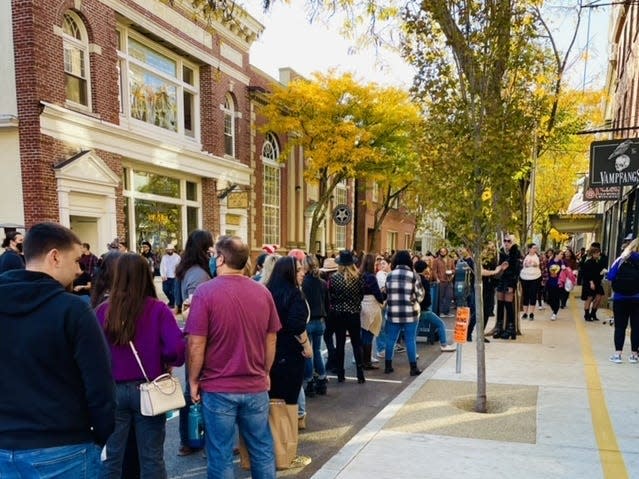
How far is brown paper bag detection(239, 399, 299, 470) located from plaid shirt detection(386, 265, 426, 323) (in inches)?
125

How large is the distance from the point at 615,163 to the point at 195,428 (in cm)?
1153

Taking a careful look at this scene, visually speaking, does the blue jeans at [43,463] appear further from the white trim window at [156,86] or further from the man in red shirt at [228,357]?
the white trim window at [156,86]

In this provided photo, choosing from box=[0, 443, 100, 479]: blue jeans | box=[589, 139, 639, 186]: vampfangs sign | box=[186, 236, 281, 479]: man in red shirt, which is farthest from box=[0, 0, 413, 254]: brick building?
box=[589, 139, 639, 186]: vampfangs sign

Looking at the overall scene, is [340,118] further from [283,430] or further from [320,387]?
[283,430]

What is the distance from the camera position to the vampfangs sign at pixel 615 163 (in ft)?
36.6

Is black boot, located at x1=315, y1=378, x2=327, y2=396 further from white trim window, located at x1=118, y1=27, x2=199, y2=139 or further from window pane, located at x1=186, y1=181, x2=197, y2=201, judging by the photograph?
window pane, located at x1=186, y1=181, x2=197, y2=201

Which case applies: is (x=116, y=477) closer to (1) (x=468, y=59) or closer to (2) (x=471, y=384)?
(2) (x=471, y=384)

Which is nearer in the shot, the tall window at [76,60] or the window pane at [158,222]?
the tall window at [76,60]

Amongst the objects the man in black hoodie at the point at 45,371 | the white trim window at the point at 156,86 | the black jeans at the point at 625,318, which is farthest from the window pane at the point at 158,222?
the man in black hoodie at the point at 45,371

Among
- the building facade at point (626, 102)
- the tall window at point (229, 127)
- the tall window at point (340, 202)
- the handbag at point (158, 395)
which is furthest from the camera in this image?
the tall window at point (340, 202)

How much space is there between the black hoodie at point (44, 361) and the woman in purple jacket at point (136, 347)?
2.88ft

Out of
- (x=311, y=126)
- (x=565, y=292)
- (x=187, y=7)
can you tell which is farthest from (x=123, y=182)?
(x=565, y=292)

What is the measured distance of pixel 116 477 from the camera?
291cm

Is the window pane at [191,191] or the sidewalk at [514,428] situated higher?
the window pane at [191,191]
